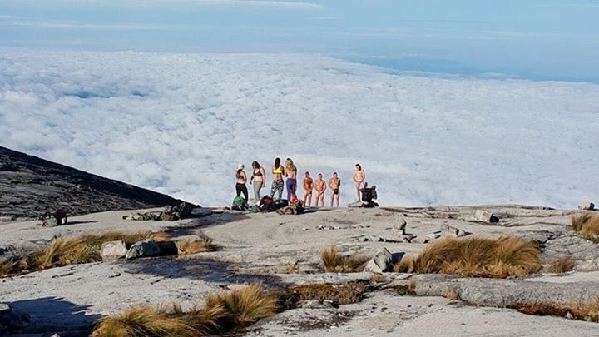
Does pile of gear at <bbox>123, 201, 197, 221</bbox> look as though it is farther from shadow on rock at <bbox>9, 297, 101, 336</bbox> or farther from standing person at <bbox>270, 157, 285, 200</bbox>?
shadow on rock at <bbox>9, 297, 101, 336</bbox>

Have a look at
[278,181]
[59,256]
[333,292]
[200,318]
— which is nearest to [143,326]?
[200,318]

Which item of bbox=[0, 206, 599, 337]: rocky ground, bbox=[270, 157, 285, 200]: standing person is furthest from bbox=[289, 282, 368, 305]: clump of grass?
bbox=[270, 157, 285, 200]: standing person

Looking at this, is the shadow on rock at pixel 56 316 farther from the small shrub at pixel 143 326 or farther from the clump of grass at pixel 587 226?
the clump of grass at pixel 587 226

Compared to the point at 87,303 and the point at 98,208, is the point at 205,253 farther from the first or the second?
the point at 98,208

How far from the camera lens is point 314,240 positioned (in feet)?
49.7

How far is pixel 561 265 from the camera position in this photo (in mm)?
11508

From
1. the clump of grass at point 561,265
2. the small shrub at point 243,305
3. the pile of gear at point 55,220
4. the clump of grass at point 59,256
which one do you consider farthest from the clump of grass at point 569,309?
the pile of gear at point 55,220

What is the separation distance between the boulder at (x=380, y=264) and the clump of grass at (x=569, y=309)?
2709 millimetres

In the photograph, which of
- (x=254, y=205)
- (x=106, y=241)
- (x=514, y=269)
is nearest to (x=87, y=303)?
(x=106, y=241)

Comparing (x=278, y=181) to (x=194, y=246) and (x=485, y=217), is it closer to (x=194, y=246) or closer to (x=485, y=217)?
(x=485, y=217)

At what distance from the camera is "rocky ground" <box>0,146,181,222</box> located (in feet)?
73.0

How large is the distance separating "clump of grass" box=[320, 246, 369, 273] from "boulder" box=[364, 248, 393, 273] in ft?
0.99

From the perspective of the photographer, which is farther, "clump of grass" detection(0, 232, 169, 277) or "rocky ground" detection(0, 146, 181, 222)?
"rocky ground" detection(0, 146, 181, 222)

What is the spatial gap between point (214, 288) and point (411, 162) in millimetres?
146790
